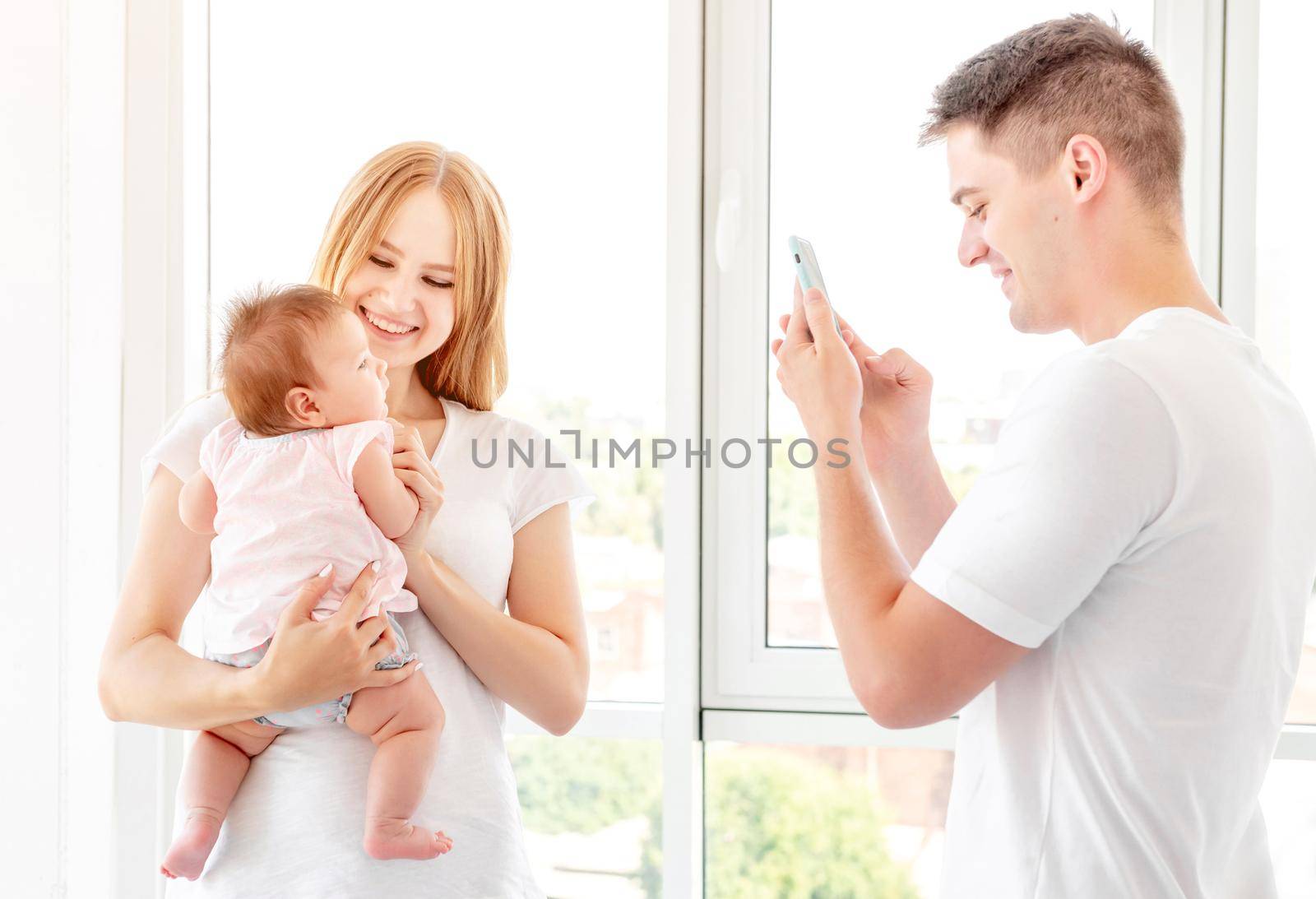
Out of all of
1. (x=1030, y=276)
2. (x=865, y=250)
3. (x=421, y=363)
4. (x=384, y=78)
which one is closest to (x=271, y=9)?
(x=384, y=78)

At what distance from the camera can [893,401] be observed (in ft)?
4.17

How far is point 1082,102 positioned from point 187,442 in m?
1.04

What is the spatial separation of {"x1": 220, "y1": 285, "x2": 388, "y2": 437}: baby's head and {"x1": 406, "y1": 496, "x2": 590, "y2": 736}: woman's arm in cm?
19

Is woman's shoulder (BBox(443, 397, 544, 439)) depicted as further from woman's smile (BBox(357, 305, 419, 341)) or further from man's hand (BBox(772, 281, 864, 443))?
man's hand (BBox(772, 281, 864, 443))

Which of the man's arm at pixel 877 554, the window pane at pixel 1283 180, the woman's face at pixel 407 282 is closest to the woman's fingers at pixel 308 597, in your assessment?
the woman's face at pixel 407 282

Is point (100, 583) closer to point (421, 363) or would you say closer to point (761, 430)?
point (421, 363)

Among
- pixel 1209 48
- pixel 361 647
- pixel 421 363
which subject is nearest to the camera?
pixel 361 647

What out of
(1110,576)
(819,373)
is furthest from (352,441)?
(1110,576)

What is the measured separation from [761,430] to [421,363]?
2.19 ft

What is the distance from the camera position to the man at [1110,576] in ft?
2.79

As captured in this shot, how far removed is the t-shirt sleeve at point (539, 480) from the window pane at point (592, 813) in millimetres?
701

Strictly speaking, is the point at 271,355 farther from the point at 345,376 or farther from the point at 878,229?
the point at 878,229

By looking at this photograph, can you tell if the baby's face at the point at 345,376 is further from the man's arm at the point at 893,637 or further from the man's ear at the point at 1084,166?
the man's ear at the point at 1084,166

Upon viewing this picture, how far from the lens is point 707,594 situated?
179 cm
